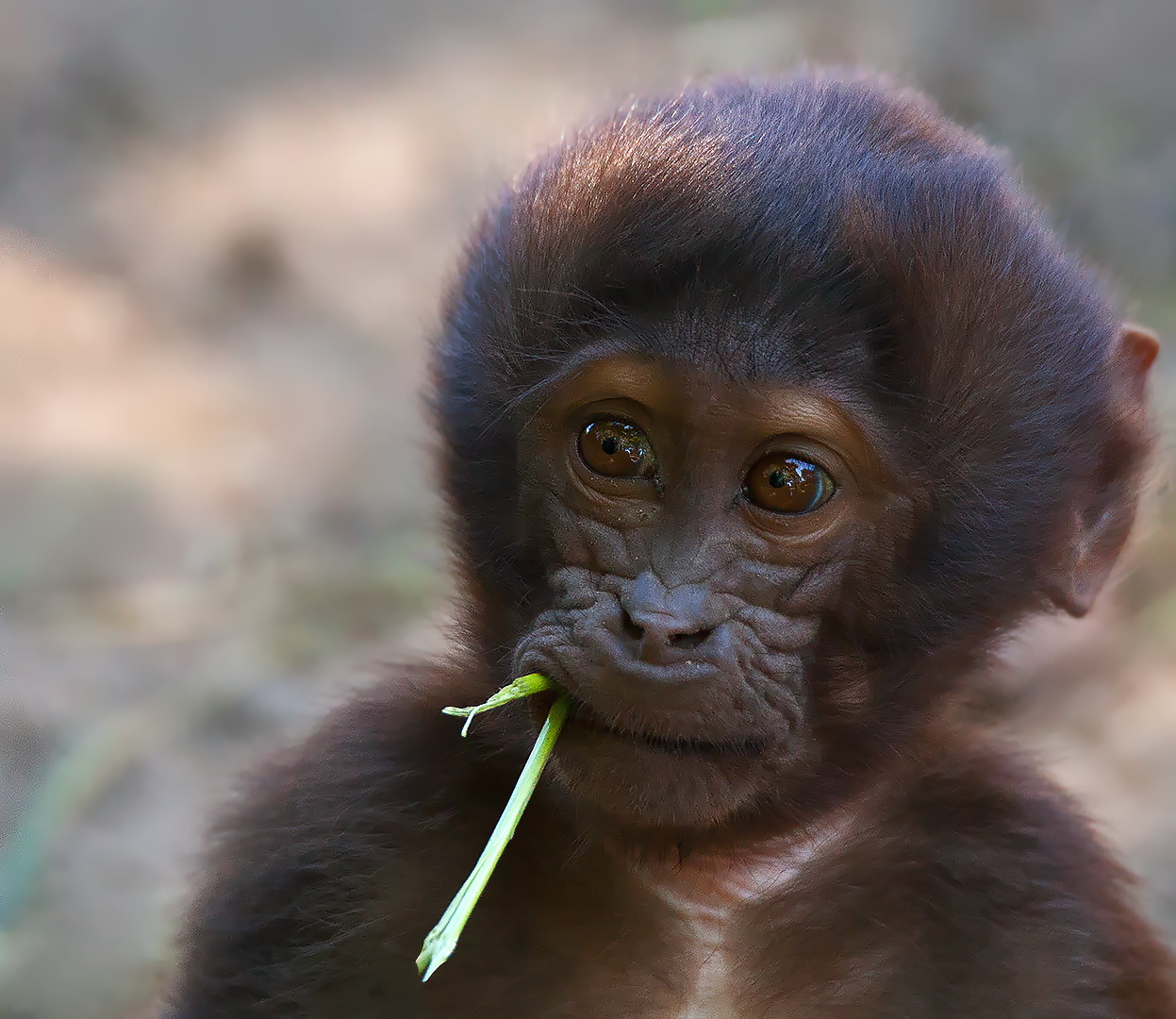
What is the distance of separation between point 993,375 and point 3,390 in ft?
15.8

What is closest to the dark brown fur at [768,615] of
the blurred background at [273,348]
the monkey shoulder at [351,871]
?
the monkey shoulder at [351,871]

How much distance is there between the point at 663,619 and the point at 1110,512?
1.23 metres

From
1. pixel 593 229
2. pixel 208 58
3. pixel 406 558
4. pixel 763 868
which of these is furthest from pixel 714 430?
pixel 208 58

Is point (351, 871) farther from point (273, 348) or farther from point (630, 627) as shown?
point (273, 348)

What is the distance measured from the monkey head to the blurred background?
55 centimetres

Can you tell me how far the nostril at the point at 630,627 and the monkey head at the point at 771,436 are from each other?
0.01 m

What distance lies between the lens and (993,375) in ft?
9.23

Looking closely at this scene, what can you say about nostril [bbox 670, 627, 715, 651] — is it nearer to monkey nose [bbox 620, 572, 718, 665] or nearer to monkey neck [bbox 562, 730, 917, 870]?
monkey nose [bbox 620, 572, 718, 665]

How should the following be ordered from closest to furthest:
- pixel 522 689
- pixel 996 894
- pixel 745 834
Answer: pixel 522 689 < pixel 745 834 < pixel 996 894

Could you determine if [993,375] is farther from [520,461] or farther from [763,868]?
[763,868]

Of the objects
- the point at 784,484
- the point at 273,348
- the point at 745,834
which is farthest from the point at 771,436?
the point at 273,348

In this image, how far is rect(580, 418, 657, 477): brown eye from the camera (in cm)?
278

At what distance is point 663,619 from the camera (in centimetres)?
251

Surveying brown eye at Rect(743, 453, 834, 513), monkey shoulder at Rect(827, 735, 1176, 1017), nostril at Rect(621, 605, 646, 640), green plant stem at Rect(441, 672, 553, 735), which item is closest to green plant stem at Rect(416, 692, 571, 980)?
green plant stem at Rect(441, 672, 553, 735)
